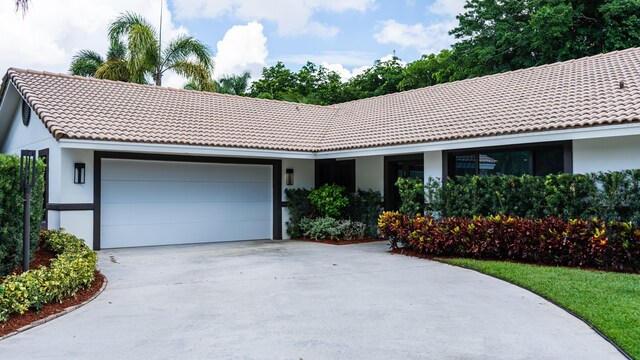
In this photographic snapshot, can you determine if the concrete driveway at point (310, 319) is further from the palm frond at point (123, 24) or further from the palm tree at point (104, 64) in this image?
the palm tree at point (104, 64)

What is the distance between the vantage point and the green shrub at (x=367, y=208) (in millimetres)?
14355

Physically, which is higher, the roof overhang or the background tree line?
the background tree line

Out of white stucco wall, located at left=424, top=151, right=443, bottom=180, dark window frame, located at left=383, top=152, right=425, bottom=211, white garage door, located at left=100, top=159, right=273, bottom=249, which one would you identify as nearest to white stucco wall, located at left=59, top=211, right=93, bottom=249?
white garage door, located at left=100, top=159, right=273, bottom=249

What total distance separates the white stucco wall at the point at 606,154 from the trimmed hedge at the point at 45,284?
8.81 meters

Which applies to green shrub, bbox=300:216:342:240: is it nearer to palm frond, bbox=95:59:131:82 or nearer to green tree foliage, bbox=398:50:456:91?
palm frond, bbox=95:59:131:82

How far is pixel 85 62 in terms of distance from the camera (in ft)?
86.8

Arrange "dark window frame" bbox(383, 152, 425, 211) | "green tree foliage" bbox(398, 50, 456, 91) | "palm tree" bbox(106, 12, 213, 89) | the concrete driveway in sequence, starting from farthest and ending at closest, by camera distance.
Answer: "green tree foliage" bbox(398, 50, 456, 91)
"palm tree" bbox(106, 12, 213, 89)
"dark window frame" bbox(383, 152, 425, 211)
the concrete driveway

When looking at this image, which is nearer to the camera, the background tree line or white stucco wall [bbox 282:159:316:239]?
white stucco wall [bbox 282:159:316:239]

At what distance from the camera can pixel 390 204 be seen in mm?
14211

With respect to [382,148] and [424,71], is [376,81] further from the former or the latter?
[382,148]

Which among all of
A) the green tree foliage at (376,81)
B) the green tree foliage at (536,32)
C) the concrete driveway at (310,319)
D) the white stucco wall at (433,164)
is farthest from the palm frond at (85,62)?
the white stucco wall at (433,164)

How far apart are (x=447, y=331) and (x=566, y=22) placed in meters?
17.2

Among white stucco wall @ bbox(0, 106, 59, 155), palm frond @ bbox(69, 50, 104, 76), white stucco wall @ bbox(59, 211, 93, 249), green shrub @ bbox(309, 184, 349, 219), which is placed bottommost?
white stucco wall @ bbox(59, 211, 93, 249)

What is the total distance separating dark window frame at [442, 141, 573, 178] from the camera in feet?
32.6
